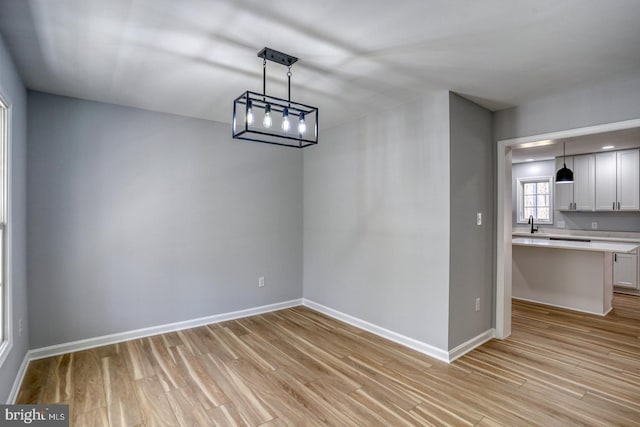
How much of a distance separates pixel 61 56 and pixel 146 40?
2.52 feet

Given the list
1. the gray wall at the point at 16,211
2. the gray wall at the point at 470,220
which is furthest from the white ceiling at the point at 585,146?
the gray wall at the point at 16,211

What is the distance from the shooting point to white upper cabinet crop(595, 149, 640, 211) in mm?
5570

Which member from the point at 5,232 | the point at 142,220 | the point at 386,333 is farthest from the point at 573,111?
the point at 5,232

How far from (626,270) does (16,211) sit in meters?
8.13

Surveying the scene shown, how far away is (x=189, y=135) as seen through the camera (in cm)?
392

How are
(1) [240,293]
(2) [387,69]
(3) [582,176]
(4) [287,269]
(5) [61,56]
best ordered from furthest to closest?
(3) [582,176] → (4) [287,269] → (1) [240,293] → (2) [387,69] → (5) [61,56]

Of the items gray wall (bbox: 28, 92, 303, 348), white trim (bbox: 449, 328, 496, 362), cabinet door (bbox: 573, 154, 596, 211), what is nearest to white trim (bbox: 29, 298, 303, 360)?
gray wall (bbox: 28, 92, 303, 348)

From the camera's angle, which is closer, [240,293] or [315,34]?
[315,34]

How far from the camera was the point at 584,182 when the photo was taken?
20.3 ft

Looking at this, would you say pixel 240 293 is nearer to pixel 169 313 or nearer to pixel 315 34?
pixel 169 313

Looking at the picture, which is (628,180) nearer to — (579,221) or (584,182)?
(584,182)

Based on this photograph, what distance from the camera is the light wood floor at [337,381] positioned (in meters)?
2.26

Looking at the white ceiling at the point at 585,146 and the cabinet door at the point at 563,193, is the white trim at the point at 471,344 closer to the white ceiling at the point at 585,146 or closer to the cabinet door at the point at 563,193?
the white ceiling at the point at 585,146

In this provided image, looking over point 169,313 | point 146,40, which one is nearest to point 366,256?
point 169,313
